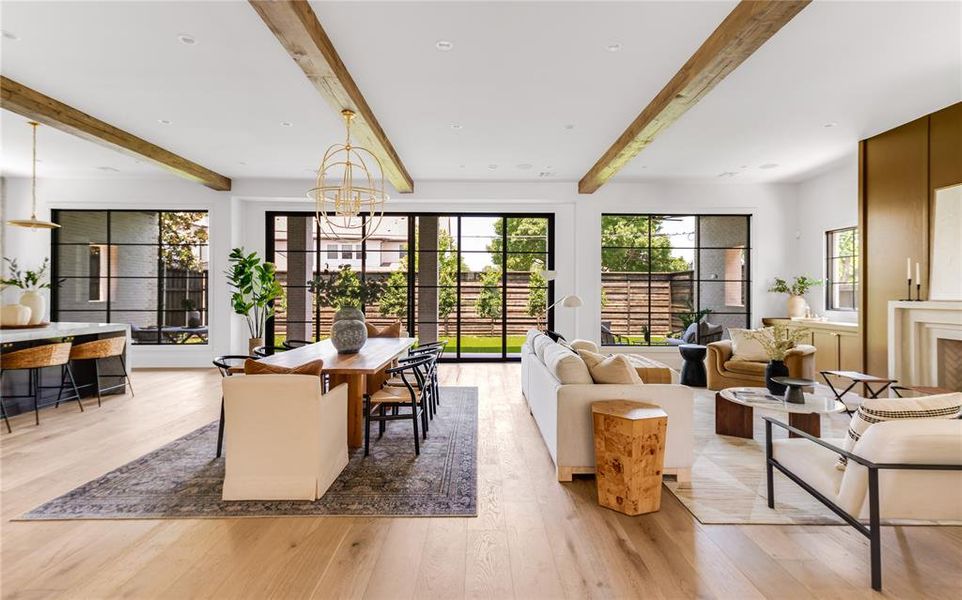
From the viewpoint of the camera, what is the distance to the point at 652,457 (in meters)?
2.56

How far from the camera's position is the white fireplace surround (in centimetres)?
437

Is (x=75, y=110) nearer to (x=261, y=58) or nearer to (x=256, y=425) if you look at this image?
(x=261, y=58)

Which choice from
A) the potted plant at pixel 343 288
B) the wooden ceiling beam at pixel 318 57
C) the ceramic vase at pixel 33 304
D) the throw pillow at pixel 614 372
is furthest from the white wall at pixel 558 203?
the throw pillow at pixel 614 372

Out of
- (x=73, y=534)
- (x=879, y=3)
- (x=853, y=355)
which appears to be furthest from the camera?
(x=853, y=355)

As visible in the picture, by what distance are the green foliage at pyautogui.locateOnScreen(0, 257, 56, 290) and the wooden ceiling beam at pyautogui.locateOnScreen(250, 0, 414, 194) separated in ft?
18.9

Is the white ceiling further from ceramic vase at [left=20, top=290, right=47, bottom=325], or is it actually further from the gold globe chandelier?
ceramic vase at [left=20, top=290, right=47, bottom=325]

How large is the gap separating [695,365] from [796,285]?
2.32m

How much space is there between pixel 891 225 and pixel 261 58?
6362 millimetres

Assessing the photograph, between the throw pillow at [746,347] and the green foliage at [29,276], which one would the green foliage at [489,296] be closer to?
the throw pillow at [746,347]

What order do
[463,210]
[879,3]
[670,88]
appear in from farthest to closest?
[463,210] → [670,88] → [879,3]

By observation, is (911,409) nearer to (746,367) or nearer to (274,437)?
(274,437)

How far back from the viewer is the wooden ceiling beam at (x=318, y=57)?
2613 millimetres

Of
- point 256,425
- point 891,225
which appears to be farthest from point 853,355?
point 256,425

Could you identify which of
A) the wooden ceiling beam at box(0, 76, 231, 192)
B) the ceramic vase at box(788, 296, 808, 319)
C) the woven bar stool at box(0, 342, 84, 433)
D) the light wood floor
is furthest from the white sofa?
the ceramic vase at box(788, 296, 808, 319)
